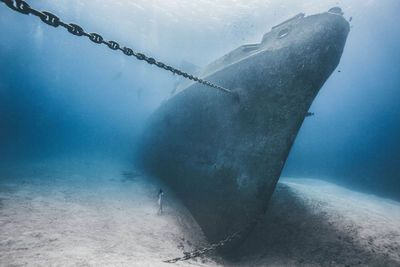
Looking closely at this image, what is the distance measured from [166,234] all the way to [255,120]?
14.4 ft

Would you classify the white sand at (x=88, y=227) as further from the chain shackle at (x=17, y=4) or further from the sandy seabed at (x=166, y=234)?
the chain shackle at (x=17, y=4)

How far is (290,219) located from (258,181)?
1334mm

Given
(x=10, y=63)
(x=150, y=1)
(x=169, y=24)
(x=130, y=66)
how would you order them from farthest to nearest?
(x=10, y=63)
(x=130, y=66)
(x=169, y=24)
(x=150, y=1)

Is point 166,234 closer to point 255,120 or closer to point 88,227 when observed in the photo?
point 88,227

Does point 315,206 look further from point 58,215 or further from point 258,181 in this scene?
point 58,215

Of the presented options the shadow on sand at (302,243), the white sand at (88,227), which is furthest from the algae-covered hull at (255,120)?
the white sand at (88,227)

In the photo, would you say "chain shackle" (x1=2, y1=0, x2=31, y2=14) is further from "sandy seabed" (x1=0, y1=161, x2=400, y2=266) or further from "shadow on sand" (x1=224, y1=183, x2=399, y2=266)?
"shadow on sand" (x1=224, y1=183, x2=399, y2=266)

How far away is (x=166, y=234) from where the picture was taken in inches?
212

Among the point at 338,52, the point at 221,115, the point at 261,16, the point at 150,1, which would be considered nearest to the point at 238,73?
the point at 221,115

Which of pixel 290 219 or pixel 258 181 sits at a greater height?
pixel 258 181

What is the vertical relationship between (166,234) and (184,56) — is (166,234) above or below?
below

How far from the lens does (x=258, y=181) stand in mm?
4535

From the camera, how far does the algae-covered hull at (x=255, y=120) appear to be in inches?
178

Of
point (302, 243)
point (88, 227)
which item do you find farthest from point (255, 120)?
point (88, 227)
